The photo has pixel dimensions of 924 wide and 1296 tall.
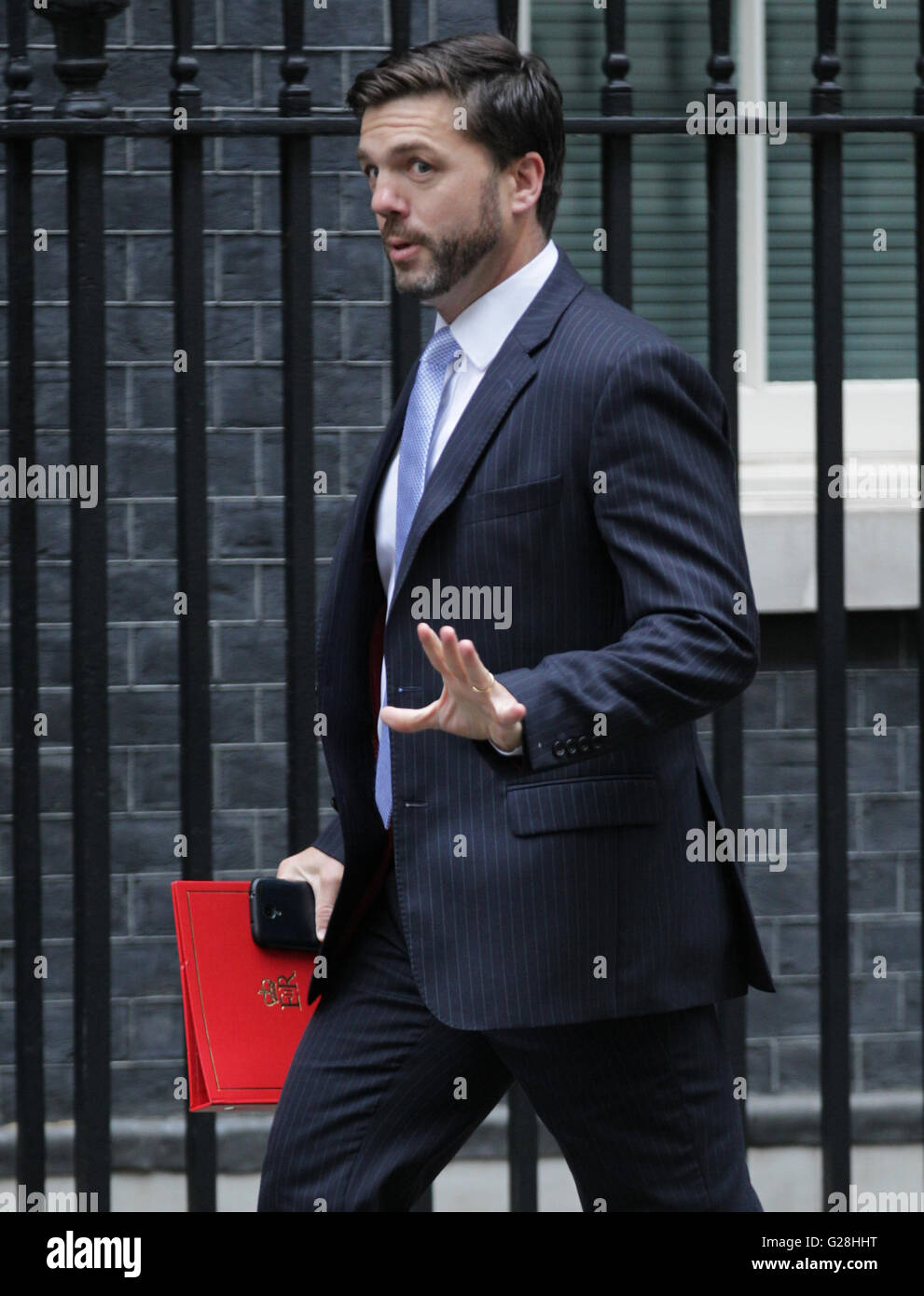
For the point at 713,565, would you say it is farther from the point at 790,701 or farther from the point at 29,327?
the point at 790,701

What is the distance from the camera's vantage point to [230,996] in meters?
3.02

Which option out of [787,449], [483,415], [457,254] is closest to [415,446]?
Result: [483,415]

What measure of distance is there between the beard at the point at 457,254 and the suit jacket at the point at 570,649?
Answer: 0.41 ft

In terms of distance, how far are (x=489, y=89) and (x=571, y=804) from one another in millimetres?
1084

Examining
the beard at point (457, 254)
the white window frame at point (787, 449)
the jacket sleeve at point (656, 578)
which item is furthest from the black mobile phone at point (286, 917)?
the white window frame at point (787, 449)

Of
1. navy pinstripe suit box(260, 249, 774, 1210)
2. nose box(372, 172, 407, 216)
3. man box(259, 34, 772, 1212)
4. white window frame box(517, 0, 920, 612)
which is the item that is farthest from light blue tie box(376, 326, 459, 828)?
white window frame box(517, 0, 920, 612)

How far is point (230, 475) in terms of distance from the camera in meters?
4.91

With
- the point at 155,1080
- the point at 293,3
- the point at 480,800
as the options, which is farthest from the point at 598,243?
the point at 155,1080

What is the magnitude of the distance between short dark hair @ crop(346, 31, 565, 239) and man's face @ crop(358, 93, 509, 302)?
0.07 feet

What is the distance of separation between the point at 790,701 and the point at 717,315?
77.6 inches

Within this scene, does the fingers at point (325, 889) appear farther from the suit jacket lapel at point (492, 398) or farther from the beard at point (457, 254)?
the beard at point (457, 254)

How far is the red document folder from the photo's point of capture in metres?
2.99

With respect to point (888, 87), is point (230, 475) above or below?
below

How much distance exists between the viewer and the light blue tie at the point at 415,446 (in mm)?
2758
